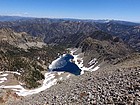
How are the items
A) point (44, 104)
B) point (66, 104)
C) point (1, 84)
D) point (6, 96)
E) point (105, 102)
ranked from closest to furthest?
point (105, 102)
point (66, 104)
point (44, 104)
point (6, 96)
point (1, 84)

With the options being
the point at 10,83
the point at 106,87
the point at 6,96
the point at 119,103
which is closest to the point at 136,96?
the point at 119,103

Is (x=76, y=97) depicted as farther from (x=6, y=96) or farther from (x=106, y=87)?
(x=6, y=96)

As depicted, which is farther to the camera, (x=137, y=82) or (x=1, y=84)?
(x=1, y=84)

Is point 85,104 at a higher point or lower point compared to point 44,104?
higher

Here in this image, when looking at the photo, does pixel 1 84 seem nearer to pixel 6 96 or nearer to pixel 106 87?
pixel 6 96

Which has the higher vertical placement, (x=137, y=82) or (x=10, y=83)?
(x=137, y=82)

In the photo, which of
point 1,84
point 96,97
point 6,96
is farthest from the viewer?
point 1,84

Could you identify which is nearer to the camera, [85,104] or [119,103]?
[119,103]

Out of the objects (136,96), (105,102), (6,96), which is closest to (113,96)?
(105,102)

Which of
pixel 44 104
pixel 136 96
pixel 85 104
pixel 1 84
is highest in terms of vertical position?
pixel 136 96
